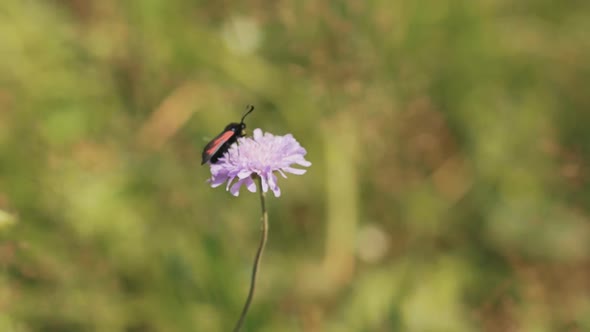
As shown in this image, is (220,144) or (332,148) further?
(332,148)

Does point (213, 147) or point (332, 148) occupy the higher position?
point (332, 148)

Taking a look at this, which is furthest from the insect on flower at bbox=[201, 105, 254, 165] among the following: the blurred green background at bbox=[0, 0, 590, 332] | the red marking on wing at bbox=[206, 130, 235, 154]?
the blurred green background at bbox=[0, 0, 590, 332]

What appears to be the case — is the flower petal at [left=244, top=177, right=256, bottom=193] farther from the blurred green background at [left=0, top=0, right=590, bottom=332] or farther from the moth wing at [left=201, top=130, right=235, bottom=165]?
the blurred green background at [left=0, top=0, right=590, bottom=332]

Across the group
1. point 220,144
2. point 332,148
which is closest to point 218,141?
point 220,144

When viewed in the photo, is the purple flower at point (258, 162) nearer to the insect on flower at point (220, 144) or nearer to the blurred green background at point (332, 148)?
the insect on flower at point (220, 144)

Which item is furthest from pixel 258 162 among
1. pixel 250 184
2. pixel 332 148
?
pixel 332 148

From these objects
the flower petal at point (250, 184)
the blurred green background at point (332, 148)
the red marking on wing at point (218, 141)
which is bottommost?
the flower petal at point (250, 184)

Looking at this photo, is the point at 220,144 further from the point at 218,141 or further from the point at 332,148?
the point at 332,148

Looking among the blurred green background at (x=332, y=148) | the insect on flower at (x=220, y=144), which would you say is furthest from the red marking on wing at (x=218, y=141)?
the blurred green background at (x=332, y=148)

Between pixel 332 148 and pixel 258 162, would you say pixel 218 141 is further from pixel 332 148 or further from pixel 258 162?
pixel 332 148
